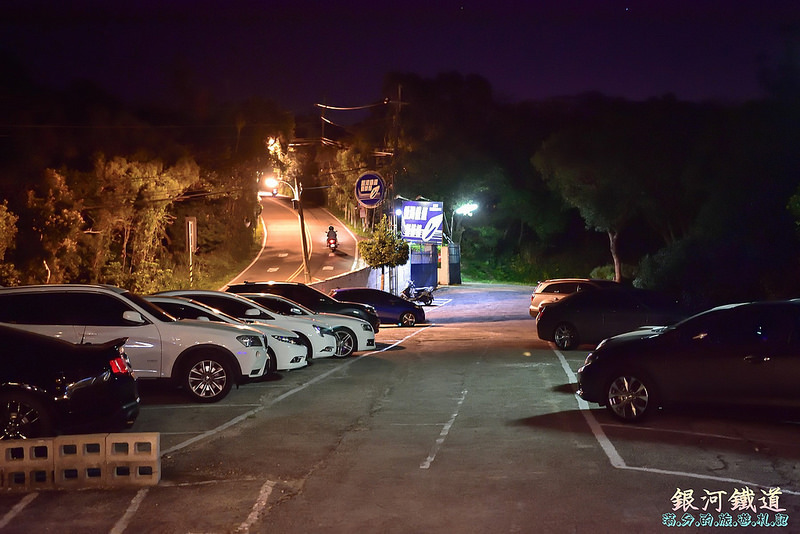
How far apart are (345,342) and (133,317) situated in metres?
7.26

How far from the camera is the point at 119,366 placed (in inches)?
373

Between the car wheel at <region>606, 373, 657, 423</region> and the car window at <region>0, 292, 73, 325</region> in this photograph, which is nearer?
the car wheel at <region>606, 373, 657, 423</region>

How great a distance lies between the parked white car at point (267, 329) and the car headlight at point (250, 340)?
3.78ft

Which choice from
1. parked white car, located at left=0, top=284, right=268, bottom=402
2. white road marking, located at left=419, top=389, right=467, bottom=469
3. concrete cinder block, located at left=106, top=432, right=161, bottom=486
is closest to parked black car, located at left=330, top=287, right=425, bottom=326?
parked white car, located at left=0, top=284, right=268, bottom=402

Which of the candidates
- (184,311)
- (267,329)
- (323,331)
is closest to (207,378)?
(184,311)

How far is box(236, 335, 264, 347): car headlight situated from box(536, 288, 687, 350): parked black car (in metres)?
8.83

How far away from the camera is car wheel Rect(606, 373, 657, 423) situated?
10.3 meters

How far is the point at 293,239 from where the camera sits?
69.8 meters

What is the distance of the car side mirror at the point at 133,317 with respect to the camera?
12555mm

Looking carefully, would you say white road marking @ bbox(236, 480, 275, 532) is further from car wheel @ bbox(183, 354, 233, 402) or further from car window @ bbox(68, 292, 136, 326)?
car window @ bbox(68, 292, 136, 326)

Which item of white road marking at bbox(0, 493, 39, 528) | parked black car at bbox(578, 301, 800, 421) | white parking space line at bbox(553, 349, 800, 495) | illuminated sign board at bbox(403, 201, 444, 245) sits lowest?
white parking space line at bbox(553, 349, 800, 495)

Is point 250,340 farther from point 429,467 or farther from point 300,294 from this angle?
point 300,294

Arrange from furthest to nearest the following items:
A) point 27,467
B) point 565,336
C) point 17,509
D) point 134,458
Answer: point 565,336 < point 134,458 < point 27,467 < point 17,509

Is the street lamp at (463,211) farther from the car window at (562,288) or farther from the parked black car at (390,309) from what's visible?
Answer: the parked black car at (390,309)
